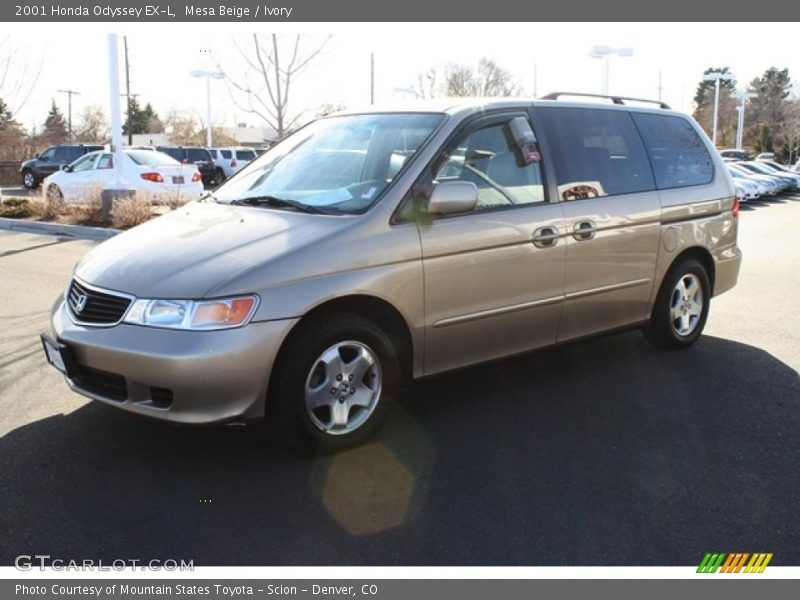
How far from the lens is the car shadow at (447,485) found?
3.11m

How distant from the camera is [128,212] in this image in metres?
13.2

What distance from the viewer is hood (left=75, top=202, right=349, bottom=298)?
3.69m

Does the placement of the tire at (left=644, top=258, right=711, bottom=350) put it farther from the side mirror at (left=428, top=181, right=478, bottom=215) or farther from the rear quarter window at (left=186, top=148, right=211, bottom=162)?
the rear quarter window at (left=186, top=148, right=211, bottom=162)

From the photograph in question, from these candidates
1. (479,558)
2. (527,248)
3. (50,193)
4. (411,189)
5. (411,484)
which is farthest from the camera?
(50,193)

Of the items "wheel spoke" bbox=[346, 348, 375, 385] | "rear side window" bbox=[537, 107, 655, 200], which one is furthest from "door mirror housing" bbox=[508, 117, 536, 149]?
"wheel spoke" bbox=[346, 348, 375, 385]

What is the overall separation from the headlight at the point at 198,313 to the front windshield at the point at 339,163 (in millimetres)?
900

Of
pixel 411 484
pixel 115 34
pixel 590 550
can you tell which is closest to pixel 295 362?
pixel 411 484

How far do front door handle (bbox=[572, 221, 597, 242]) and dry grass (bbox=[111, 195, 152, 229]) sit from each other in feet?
32.5

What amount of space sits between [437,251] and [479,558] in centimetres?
177

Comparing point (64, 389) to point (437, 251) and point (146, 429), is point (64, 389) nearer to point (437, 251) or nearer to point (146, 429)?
point (146, 429)

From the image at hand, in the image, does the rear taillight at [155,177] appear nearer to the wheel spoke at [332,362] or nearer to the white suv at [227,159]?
the wheel spoke at [332,362]

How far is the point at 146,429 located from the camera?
4289 millimetres

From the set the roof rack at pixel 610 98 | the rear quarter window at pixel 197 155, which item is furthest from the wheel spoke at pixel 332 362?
the rear quarter window at pixel 197 155

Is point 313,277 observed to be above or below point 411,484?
above
